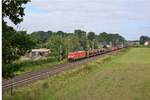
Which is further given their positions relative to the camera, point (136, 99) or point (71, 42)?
point (71, 42)

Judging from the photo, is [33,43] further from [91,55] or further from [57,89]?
[91,55]

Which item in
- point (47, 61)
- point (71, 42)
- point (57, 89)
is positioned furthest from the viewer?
point (71, 42)

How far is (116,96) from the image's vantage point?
22859 mm

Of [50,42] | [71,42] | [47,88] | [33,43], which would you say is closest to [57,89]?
[47,88]

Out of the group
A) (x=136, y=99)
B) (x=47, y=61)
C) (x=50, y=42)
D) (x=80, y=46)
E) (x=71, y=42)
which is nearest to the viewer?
(x=136, y=99)

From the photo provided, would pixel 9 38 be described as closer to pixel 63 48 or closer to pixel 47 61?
pixel 47 61

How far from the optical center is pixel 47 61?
72062 mm

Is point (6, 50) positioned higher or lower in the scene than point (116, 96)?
higher

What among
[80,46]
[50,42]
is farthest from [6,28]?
[80,46]

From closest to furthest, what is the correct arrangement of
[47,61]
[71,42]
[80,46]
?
1. [47,61]
2. [71,42]
3. [80,46]

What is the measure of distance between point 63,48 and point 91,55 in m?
16.6

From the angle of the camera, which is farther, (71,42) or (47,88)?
(71,42)

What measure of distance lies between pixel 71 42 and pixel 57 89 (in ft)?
234

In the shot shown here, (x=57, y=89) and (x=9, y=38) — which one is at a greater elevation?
(x=9, y=38)
